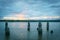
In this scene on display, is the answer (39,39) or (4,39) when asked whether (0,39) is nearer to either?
(4,39)

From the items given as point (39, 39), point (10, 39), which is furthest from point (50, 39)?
point (10, 39)

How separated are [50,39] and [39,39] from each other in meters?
1.34

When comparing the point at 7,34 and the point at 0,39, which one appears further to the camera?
the point at 7,34

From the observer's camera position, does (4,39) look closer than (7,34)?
Yes

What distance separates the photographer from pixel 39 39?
49.1 ft

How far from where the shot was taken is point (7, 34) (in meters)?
16.5

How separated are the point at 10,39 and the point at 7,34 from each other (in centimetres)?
164

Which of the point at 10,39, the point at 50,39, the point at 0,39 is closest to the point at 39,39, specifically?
the point at 50,39

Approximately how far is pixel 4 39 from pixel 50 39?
5.37 metres

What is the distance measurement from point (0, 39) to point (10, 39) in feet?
3.81

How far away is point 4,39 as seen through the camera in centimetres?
1508

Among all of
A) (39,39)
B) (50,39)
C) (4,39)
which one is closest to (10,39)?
(4,39)

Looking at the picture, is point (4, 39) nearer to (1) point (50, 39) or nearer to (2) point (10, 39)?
(2) point (10, 39)

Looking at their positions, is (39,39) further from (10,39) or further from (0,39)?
(0,39)
